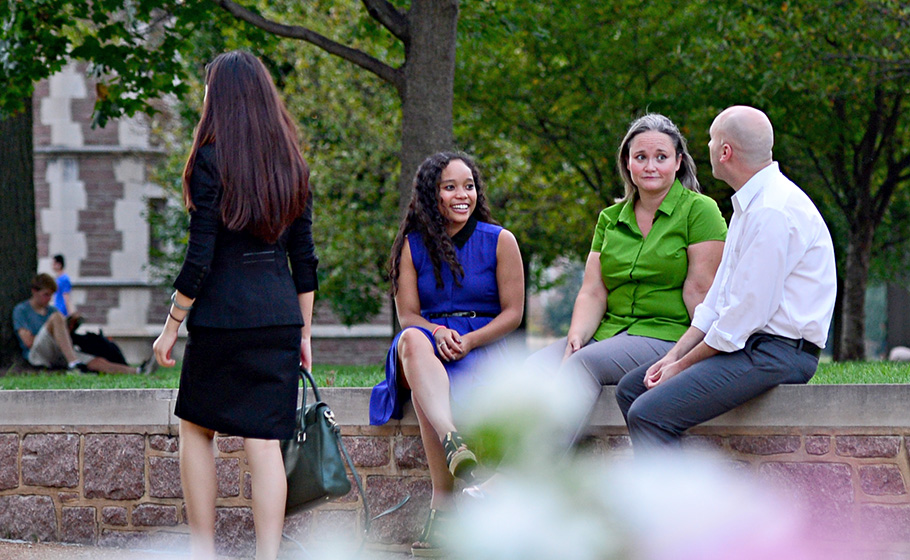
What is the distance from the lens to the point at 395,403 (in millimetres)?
4730

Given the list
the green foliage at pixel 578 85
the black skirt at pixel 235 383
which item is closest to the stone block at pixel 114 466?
the black skirt at pixel 235 383

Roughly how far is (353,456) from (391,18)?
4110 millimetres

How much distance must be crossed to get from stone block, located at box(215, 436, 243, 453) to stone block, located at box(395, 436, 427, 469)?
76 centimetres

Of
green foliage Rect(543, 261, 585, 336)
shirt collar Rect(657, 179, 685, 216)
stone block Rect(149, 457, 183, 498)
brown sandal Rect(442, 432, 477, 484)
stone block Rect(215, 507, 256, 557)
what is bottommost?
green foliage Rect(543, 261, 585, 336)

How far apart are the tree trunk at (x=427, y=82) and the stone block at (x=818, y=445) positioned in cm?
422

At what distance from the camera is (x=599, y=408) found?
445 cm

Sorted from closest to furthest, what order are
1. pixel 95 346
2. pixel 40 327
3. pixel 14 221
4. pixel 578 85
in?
pixel 14 221
pixel 40 327
pixel 95 346
pixel 578 85

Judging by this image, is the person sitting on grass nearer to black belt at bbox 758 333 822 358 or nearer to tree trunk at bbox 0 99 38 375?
tree trunk at bbox 0 99 38 375

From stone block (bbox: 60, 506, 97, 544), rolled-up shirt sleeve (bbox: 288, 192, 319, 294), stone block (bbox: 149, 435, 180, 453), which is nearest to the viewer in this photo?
rolled-up shirt sleeve (bbox: 288, 192, 319, 294)

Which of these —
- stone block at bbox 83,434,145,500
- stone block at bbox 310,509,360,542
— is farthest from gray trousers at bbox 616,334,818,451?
stone block at bbox 83,434,145,500

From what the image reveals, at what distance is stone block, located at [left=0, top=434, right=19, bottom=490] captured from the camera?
5336 millimetres

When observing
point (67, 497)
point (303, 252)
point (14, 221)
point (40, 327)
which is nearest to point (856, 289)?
point (40, 327)

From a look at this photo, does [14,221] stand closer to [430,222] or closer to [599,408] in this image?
[430,222]

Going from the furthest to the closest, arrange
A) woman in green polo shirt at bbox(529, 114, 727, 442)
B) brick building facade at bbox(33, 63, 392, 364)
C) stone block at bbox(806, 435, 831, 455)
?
1. brick building facade at bbox(33, 63, 392, 364)
2. woman in green polo shirt at bbox(529, 114, 727, 442)
3. stone block at bbox(806, 435, 831, 455)
